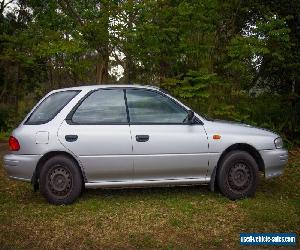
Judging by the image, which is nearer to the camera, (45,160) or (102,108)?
(45,160)

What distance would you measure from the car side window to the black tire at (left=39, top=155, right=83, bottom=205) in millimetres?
1157

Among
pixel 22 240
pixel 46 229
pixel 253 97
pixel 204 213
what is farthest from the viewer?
pixel 253 97

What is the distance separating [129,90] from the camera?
23.4ft

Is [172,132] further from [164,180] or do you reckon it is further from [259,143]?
[259,143]

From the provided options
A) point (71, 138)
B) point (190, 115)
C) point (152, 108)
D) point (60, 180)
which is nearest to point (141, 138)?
point (152, 108)

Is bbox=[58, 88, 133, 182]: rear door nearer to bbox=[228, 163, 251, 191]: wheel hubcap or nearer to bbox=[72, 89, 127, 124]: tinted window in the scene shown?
bbox=[72, 89, 127, 124]: tinted window

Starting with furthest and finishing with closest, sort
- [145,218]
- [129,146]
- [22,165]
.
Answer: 1. [129,146]
2. [22,165]
3. [145,218]

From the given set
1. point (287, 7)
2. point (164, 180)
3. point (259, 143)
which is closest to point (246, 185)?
point (259, 143)

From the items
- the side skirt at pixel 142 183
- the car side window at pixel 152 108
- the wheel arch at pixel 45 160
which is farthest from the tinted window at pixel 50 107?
the side skirt at pixel 142 183

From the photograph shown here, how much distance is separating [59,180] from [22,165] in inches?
22.7

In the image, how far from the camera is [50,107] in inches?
275

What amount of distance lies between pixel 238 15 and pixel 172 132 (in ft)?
29.0

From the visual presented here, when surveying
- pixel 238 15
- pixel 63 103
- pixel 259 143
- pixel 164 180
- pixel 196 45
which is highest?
pixel 238 15

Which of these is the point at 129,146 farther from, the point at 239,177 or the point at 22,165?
the point at 239,177
